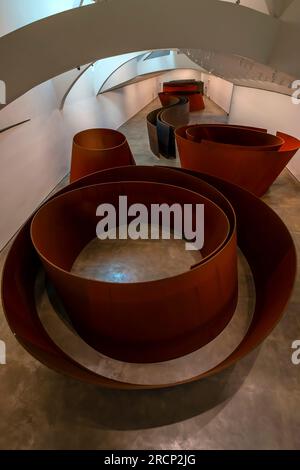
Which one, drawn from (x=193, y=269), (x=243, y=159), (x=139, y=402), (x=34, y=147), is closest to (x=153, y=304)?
(x=193, y=269)

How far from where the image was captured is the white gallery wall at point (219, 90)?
44.7 feet

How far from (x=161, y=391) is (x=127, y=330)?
0.70m

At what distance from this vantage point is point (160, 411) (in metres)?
2.50

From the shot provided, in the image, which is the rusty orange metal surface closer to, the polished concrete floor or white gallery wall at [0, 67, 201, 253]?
the polished concrete floor

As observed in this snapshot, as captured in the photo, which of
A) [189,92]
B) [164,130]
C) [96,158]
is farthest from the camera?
[189,92]

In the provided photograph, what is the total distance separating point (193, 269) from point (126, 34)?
269 cm

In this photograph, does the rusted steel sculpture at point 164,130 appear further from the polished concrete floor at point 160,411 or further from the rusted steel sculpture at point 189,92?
the polished concrete floor at point 160,411

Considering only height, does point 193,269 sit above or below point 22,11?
below

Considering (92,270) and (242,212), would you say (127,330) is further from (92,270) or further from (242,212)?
(242,212)

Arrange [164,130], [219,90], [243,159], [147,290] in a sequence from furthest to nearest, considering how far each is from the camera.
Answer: [219,90]
[164,130]
[243,159]
[147,290]

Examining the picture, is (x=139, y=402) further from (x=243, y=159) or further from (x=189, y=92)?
(x=189, y=92)

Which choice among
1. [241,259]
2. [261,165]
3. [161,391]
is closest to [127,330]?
[161,391]

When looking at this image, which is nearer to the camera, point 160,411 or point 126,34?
point 160,411
